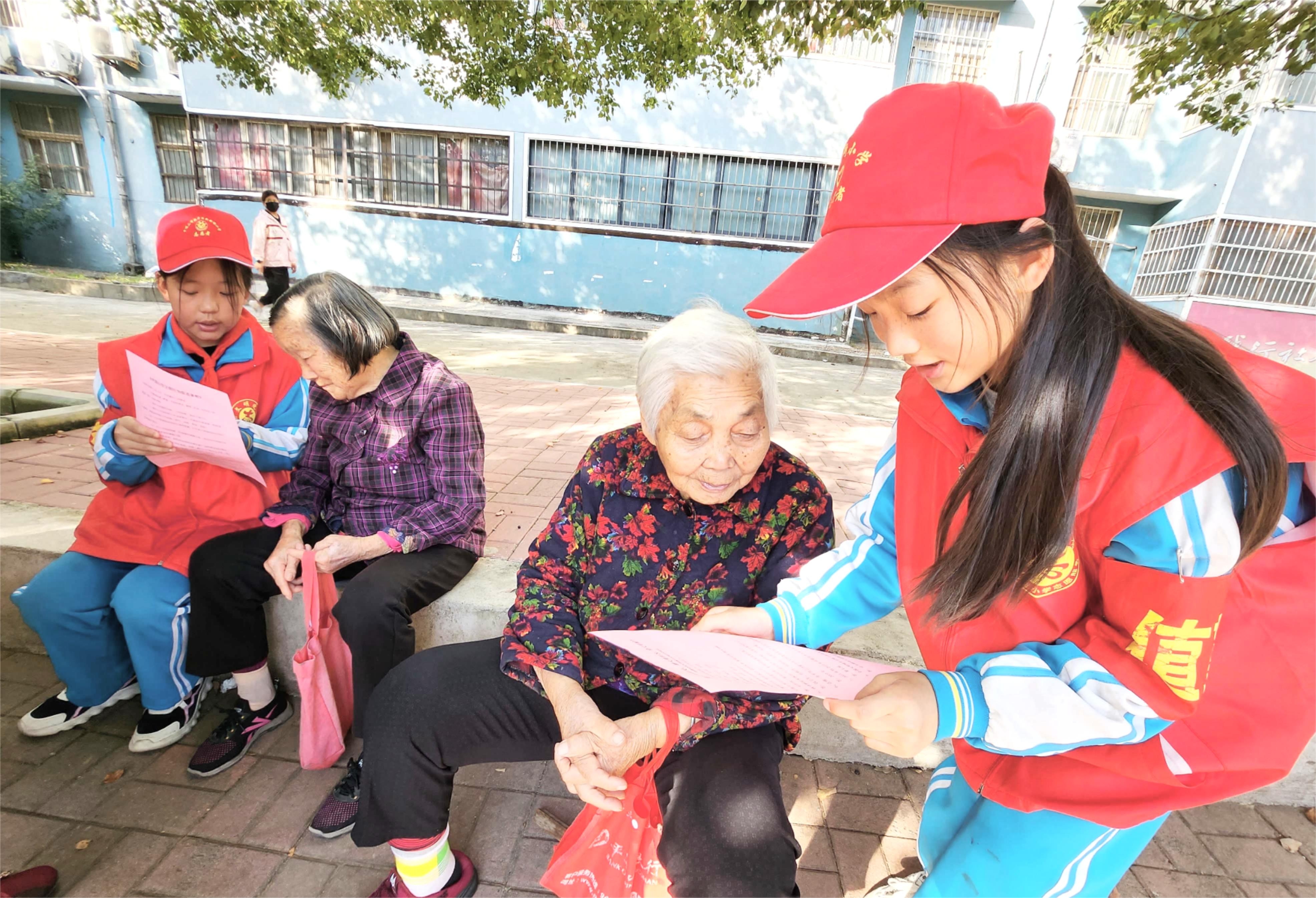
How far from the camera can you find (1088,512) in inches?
34.5

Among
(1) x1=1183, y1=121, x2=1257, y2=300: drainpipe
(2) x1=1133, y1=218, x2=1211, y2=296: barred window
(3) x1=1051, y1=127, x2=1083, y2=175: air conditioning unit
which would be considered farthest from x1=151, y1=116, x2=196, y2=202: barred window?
(1) x1=1183, y1=121, x2=1257, y2=300: drainpipe

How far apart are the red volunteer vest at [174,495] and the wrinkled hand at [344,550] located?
374mm

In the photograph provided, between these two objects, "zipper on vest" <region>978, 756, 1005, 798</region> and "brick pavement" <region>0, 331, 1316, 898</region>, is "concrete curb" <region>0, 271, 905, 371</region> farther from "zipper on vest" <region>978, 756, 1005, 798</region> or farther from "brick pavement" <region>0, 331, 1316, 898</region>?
"zipper on vest" <region>978, 756, 1005, 798</region>

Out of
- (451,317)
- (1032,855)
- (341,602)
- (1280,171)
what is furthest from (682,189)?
(1032,855)

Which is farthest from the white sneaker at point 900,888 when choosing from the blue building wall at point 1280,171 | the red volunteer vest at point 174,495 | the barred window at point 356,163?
the blue building wall at point 1280,171

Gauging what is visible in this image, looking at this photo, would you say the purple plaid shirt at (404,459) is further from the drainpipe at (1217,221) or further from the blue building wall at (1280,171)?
the blue building wall at (1280,171)

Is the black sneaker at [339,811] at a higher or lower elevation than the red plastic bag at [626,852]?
lower

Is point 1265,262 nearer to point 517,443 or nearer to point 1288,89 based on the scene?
point 1288,89

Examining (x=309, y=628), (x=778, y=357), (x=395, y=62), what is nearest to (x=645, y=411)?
(x=309, y=628)

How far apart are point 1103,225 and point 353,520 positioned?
14.2 m

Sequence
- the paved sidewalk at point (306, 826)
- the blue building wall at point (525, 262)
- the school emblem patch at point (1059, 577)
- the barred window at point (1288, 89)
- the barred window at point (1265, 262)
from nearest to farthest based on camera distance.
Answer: the school emblem patch at point (1059, 577)
the paved sidewalk at point (306, 826)
the barred window at point (1288, 89)
the barred window at point (1265, 262)
the blue building wall at point (525, 262)

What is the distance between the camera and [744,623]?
128cm

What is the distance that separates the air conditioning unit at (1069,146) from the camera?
1023 cm

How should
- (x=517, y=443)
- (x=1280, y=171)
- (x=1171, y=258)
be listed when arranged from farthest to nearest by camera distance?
(x=1171, y=258), (x=1280, y=171), (x=517, y=443)
